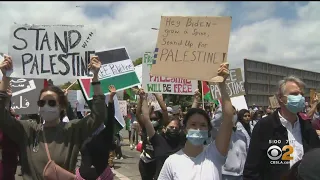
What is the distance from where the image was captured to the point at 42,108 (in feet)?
10.6

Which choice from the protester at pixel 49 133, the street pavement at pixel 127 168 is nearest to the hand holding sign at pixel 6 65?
the protester at pixel 49 133

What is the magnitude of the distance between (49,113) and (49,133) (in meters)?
0.16

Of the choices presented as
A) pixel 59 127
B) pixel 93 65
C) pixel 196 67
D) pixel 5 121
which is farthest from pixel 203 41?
pixel 5 121

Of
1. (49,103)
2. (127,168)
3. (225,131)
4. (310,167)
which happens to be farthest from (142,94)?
(127,168)

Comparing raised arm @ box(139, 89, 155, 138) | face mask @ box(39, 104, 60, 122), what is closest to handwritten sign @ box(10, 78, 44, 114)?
raised arm @ box(139, 89, 155, 138)

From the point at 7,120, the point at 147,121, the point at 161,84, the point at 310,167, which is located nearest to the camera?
the point at 310,167

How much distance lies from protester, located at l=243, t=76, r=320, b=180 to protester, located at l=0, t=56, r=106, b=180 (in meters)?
1.33

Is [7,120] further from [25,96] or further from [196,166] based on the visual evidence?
[25,96]

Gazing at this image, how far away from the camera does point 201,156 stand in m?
2.90

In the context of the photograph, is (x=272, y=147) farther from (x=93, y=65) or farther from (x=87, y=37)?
(x=87, y=37)

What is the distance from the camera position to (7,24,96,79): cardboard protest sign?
4086 mm

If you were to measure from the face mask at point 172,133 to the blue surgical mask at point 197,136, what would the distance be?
1684 millimetres

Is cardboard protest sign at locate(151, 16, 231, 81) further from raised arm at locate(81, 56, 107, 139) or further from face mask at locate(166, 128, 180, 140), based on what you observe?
face mask at locate(166, 128, 180, 140)

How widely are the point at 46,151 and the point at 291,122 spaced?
2.02 meters
